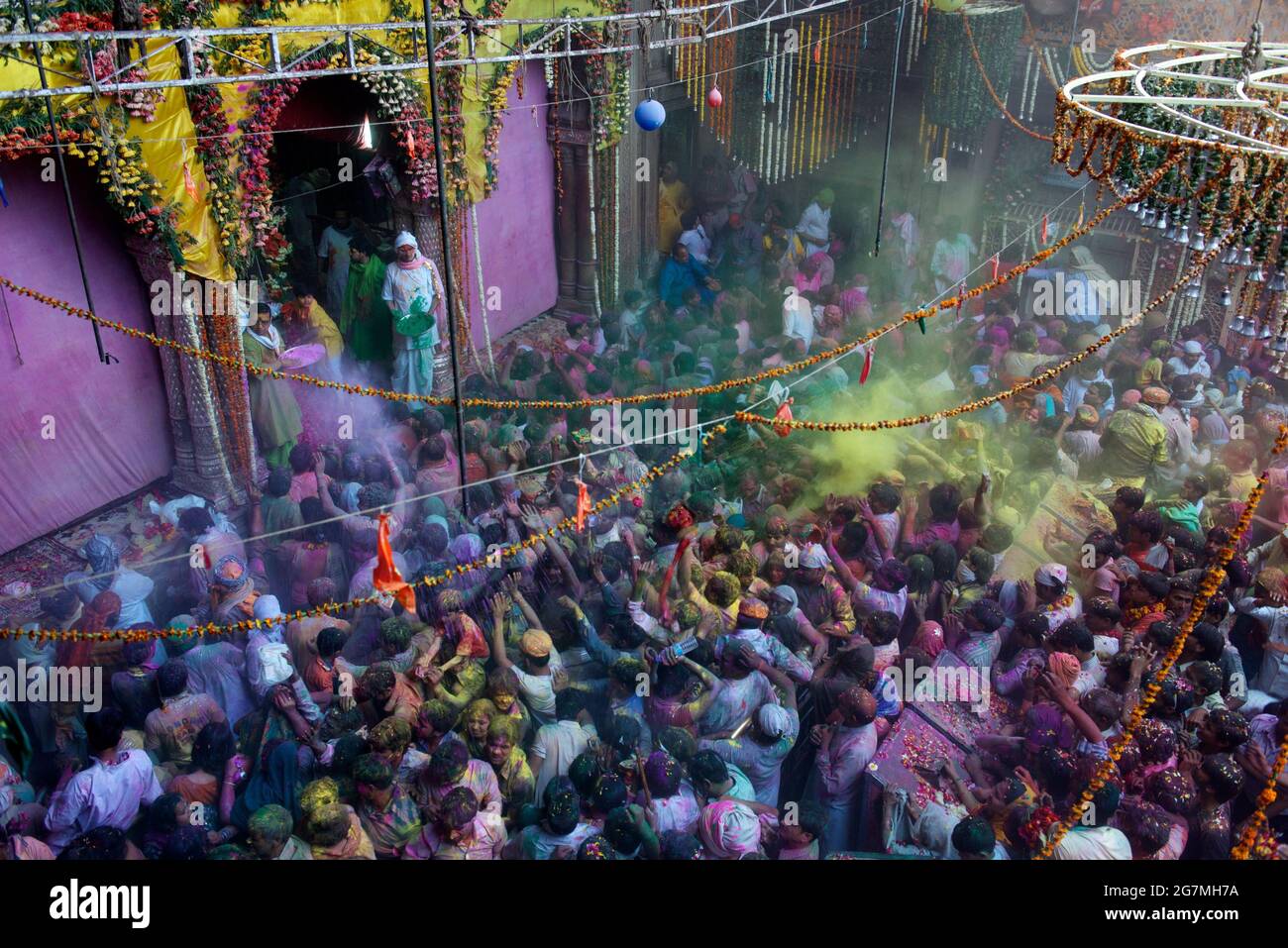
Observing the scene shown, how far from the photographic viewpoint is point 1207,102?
5078 mm

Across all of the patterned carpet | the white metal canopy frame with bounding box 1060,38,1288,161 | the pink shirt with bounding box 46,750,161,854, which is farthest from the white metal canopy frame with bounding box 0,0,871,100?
the white metal canopy frame with bounding box 1060,38,1288,161

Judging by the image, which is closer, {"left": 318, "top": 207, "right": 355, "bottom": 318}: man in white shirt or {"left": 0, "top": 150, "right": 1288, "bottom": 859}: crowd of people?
{"left": 0, "top": 150, "right": 1288, "bottom": 859}: crowd of people

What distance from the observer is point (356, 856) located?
191 inches

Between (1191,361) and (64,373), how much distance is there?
905 centimetres

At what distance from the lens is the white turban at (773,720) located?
541 centimetres

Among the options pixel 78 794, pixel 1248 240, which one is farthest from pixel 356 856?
pixel 1248 240

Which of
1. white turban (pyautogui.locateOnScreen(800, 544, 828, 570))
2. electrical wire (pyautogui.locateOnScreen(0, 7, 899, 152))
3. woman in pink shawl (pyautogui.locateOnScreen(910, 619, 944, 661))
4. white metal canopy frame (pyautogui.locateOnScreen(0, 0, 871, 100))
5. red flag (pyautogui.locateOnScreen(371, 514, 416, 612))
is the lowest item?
woman in pink shawl (pyautogui.locateOnScreen(910, 619, 944, 661))

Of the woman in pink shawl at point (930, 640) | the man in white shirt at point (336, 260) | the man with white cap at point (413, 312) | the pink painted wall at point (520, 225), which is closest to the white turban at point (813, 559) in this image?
the woman in pink shawl at point (930, 640)

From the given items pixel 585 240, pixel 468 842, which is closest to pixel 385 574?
pixel 468 842

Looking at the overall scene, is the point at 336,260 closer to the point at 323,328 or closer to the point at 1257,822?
the point at 323,328

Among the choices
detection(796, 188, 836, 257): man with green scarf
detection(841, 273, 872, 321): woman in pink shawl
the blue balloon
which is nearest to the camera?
the blue balloon

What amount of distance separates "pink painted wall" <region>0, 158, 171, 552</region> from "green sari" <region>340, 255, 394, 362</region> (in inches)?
79.6

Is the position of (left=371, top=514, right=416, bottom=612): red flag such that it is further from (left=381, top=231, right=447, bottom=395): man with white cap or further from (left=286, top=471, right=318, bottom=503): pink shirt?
(left=381, top=231, right=447, bottom=395): man with white cap

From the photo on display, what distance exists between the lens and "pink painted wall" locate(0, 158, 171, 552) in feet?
26.2
